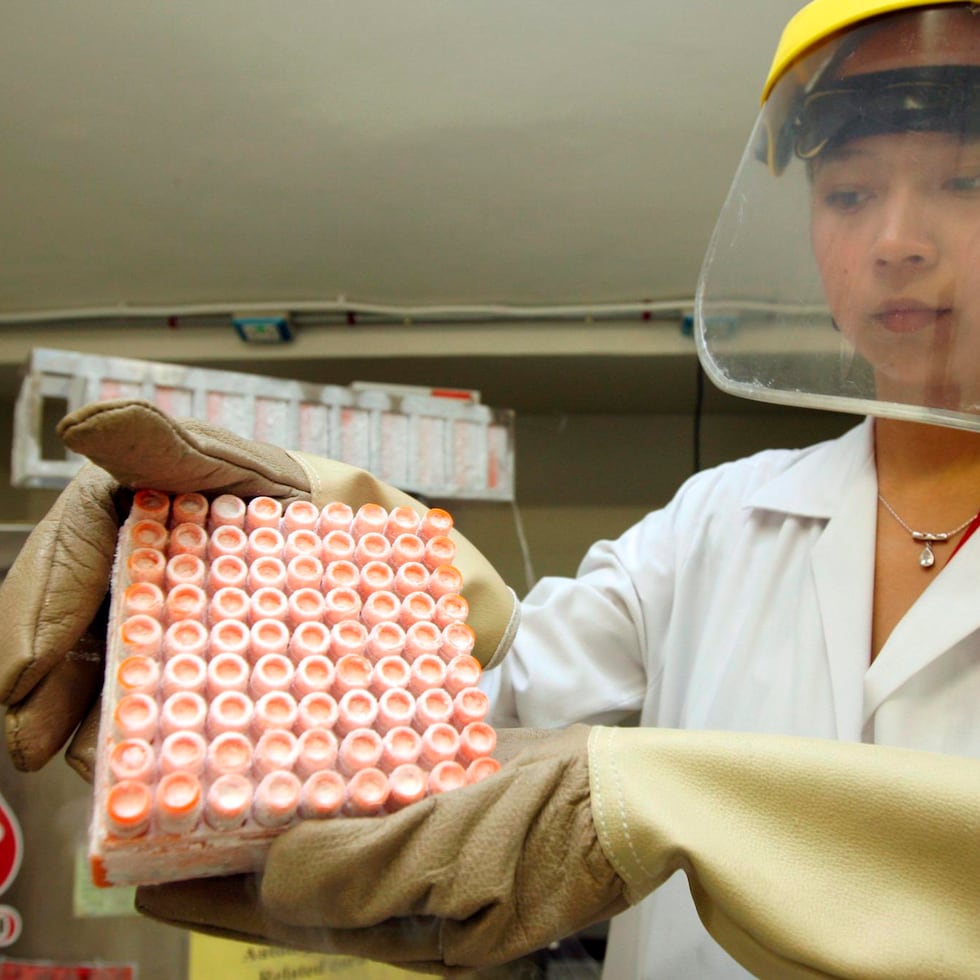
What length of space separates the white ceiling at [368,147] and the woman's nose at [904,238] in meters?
0.58

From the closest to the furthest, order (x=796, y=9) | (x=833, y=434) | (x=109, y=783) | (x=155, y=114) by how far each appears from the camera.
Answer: (x=109, y=783) < (x=796, y=9) < (x=155, y=114) < (x=833, y=434)

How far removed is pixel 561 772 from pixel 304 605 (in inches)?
8.7

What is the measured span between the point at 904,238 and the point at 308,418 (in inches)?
44.1

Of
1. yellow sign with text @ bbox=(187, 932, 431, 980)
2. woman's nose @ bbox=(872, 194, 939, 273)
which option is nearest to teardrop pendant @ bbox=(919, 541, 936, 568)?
woman's nose @ bbox=(872, 194, 939, 273)

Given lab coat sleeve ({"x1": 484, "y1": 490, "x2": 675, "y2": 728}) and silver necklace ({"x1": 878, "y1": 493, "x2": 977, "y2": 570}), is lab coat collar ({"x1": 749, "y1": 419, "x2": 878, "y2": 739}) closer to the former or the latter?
silver necklace ({"x1": 878, "y1": 493, "x2": 977, "y2": 570})

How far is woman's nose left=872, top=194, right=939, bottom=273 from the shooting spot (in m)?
0.76

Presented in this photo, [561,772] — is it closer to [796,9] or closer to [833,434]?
[796,9]

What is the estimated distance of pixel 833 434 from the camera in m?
2.03

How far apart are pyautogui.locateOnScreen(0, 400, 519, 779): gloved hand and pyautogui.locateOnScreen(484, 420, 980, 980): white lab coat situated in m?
0.44

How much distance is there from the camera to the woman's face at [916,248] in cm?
76

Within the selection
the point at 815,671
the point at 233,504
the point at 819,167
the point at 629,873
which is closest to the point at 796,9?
the point at 819,167

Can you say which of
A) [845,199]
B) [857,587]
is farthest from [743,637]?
[845,199]

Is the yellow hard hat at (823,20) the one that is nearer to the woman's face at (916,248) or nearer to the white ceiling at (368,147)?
the woman's face at (916,248)

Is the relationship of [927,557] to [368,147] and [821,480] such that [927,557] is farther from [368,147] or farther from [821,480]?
[368,147]
